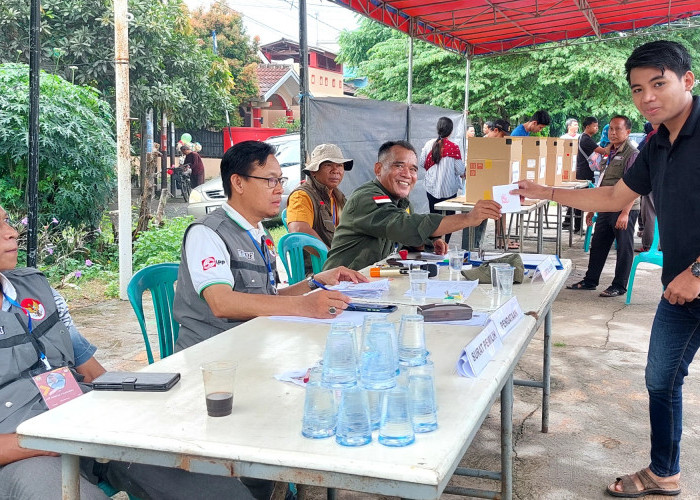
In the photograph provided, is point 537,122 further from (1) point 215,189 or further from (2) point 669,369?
(2) point 669,369

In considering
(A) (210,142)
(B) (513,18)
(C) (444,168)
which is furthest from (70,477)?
(A) (210,142)

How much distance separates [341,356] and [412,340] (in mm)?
290

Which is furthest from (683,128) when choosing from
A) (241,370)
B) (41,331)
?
(41,331)

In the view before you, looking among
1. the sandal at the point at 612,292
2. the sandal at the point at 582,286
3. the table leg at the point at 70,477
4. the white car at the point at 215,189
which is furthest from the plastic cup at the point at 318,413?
the white car at the point at 215,189

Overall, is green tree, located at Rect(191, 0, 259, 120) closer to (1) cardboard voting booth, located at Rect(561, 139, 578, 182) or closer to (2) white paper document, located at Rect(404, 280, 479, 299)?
(1) cardboard voting booth, located at Rect(561, 139, 578, 182)

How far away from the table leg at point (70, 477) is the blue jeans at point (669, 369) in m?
2.13

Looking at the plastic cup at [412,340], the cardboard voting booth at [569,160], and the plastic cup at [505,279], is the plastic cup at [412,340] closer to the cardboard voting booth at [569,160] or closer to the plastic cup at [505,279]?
the plastic cup at [505,279]

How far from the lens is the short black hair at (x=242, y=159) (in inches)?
108

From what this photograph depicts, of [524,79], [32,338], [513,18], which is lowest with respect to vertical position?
[32,338]

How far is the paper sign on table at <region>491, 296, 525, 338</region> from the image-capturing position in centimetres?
216

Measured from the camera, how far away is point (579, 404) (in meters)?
4.01

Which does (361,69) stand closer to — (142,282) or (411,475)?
(142,282)

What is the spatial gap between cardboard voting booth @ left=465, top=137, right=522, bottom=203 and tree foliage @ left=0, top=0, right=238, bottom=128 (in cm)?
743

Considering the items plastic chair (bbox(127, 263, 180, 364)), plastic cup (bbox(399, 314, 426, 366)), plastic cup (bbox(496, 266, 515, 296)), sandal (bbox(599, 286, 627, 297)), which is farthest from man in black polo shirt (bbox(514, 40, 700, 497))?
sandal (bbox(599, 286, 627, 297))
